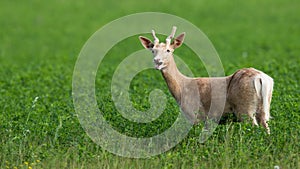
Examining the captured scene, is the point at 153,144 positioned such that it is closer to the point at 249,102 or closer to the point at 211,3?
the point at 249,102

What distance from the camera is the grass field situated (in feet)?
29.8

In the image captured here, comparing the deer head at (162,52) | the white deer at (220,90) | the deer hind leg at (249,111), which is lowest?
the deer hind leg at (249,111)

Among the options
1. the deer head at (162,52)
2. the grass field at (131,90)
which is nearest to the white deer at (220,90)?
the deer head at (162,52)

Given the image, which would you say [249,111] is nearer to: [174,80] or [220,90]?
[220,90]

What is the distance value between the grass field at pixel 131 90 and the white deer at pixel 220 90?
28cm

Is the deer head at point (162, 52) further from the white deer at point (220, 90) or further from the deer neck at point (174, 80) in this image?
the deer neck at point (174, 80)

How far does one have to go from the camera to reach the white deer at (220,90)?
978cm

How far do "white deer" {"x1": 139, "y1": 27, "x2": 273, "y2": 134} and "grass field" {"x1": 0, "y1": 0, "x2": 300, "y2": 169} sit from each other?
0.93 feet

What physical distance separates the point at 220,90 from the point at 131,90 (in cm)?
406

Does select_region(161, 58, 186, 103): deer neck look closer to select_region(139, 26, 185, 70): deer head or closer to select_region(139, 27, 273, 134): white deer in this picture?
select_region(139, 27, 273, 134): white deer

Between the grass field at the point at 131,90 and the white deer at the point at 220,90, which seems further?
the white deer at the point at 220,90

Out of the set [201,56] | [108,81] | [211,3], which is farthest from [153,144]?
[211,3]

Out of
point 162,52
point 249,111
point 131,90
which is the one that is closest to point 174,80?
point 162,52

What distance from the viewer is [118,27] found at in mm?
30000
